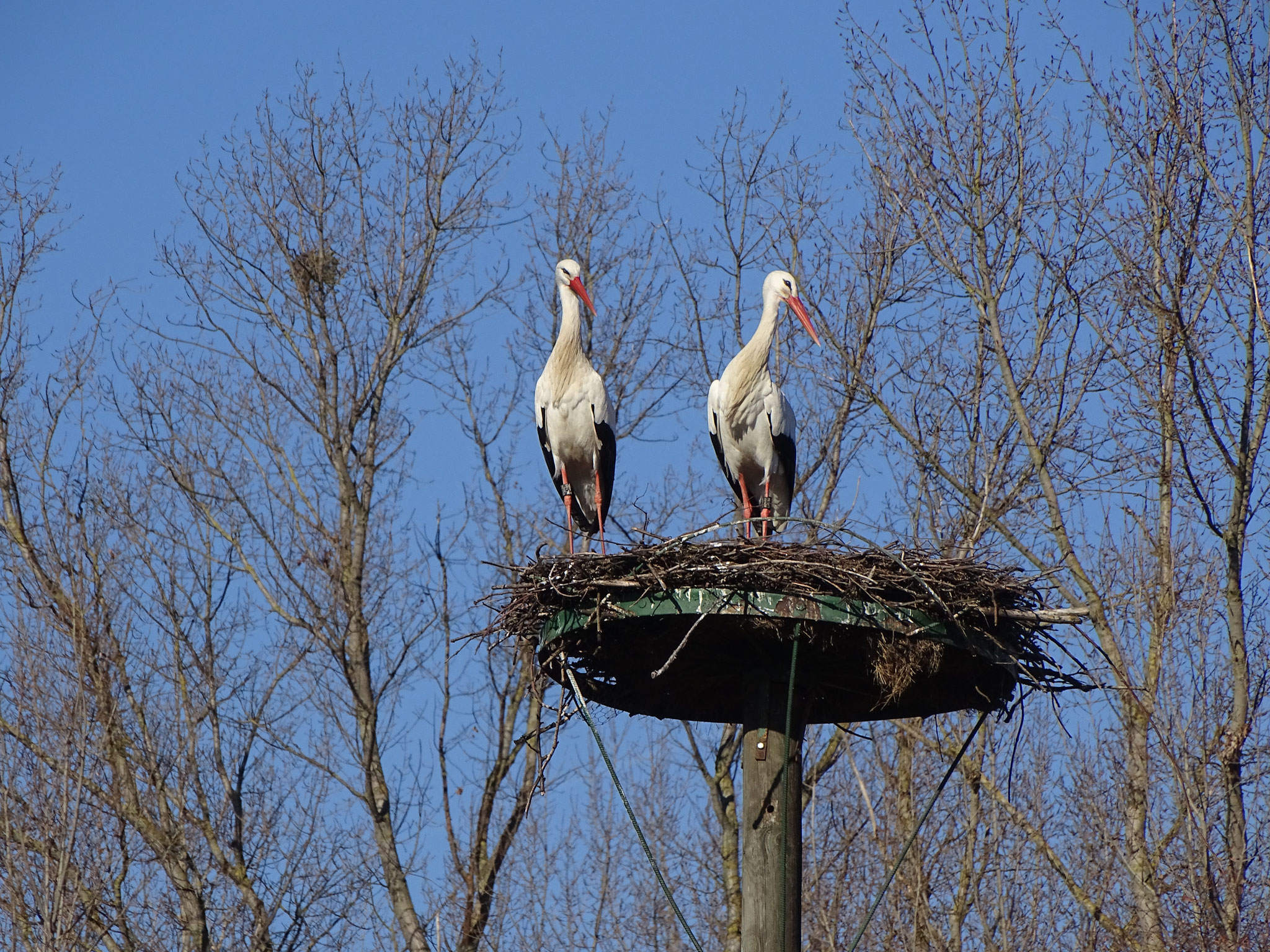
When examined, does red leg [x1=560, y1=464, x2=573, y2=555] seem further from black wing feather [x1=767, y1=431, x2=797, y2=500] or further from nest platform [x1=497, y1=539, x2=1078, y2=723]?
nest platform [x1=497, y1=539, x2=1078, y2=723]

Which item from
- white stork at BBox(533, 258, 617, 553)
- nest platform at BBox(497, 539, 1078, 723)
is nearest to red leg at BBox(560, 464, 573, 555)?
white stork at BBox(533, 258, 617, 553)

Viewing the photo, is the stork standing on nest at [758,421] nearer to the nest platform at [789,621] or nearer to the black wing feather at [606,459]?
the black wing feather at [606,459]

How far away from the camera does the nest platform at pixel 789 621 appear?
584 centimetres

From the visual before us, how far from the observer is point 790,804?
6.03 m

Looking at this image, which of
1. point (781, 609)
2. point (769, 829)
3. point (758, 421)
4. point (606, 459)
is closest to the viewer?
point (781, 609)

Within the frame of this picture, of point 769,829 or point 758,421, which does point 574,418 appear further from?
point 769,829

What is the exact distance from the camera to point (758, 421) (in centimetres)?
993

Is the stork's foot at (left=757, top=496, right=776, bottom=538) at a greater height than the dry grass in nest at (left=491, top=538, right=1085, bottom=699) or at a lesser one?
greater

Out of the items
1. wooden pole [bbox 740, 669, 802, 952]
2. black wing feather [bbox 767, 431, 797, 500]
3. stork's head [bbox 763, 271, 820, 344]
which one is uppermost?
stork's head [bbox 763, 271, 820, 344]

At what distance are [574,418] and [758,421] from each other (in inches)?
47.1

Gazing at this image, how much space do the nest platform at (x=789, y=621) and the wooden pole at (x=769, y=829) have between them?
0.17 meters

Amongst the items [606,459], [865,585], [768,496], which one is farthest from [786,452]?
[865,585]

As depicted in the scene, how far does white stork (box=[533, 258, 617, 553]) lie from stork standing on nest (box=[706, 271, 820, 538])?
0.71m

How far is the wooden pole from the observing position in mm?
5879
